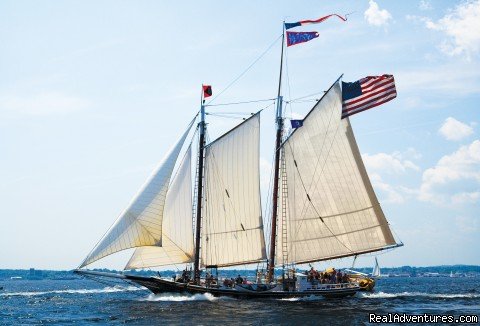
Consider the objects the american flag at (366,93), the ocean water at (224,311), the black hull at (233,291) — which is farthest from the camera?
the black hull at (233,291)

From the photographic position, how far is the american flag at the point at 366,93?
5203cm

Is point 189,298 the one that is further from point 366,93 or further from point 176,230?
point 366,93

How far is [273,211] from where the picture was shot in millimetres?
57875

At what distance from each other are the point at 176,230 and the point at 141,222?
4679mm

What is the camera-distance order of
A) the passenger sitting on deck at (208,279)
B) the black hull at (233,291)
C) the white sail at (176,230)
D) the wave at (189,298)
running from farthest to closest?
the passenger sitting on deck at (208,279), the wave at (189,298), the black hull at (233,291), the white sail at (176,230)

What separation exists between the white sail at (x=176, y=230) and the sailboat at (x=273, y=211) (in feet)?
0.30

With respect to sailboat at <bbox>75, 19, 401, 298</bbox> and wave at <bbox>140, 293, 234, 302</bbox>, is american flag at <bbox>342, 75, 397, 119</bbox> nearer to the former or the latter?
sailboat at <bbox>75, 19, 401, 298</bbox>

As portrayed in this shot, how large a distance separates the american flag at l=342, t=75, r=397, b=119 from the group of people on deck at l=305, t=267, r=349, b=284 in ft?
51.1

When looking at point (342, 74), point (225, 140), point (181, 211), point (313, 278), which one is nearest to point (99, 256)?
point (181, 211)

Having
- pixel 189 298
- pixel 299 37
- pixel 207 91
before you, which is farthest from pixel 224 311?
pixel 299 37

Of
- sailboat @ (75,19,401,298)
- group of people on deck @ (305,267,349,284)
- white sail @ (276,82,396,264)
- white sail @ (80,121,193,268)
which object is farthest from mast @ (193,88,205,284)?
group of people on deck @ (305,267,349,284)

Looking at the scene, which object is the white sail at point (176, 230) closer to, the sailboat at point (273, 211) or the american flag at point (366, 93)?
the sailboat at point (273, 211)

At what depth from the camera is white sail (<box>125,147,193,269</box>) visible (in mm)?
53750

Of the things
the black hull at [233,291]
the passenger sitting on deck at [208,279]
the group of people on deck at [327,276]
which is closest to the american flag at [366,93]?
the group of people on deck at [327,276]
